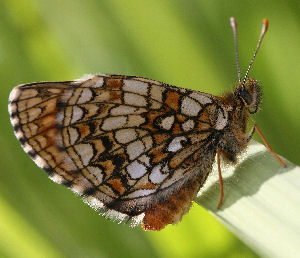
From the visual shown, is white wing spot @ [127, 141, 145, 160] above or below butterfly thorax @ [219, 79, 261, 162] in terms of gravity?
above

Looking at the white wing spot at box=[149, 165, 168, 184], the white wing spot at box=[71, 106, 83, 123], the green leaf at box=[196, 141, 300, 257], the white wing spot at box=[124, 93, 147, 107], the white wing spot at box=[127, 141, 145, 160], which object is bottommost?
the green leaf at box=[196, 141, 300, 257]

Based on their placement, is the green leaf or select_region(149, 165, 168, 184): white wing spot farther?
select_region(149, 165, 168, 184): white wing spot

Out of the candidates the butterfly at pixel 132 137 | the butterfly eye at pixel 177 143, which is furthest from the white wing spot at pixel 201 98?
the butterfly eye at pixel 177 143

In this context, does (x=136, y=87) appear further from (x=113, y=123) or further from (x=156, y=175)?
(x=156, y=175)

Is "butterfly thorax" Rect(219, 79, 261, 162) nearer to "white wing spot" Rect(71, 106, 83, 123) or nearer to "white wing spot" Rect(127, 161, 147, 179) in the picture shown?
"white wing spot" Rect(127, 161, 147, 179)

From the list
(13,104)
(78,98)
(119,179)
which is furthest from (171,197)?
(13,104)

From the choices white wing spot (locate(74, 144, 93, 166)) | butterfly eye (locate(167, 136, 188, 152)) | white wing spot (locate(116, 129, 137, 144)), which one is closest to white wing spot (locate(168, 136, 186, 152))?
butterfly eye (locate(167, 136, 188, 152))

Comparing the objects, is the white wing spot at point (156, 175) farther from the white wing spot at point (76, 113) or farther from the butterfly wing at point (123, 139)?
the white wing spot at point (76, 113)
